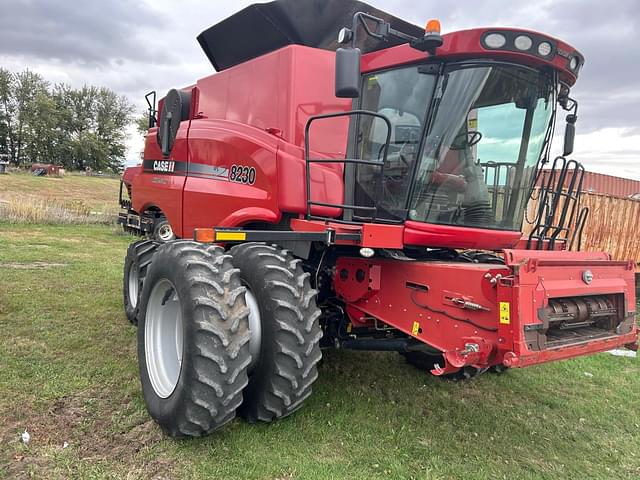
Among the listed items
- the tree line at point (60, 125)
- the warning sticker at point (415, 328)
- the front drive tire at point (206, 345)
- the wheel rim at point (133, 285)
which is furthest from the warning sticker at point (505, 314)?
the tree line at point (60, 125)

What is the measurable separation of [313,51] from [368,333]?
243cm

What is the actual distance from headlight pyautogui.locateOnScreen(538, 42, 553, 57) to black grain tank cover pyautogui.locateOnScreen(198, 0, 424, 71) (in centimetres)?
117

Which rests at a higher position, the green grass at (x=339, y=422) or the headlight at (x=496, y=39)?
the headlight at (x=496, y=39)

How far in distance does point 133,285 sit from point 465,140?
4331 millimetres

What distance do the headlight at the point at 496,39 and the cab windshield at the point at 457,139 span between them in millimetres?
144

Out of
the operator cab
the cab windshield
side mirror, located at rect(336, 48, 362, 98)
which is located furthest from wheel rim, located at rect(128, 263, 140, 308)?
side mirror, located at rect(336, 48, 362, 98)

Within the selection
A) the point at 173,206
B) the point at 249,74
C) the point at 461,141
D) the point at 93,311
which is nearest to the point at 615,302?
the point at 461,141

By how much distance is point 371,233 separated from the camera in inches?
133

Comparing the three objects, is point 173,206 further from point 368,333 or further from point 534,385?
point 534,385

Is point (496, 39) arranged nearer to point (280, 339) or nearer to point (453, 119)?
point (453, 119)

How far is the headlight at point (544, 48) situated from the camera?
3.37 metres

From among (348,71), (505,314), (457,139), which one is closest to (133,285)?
(348,71)

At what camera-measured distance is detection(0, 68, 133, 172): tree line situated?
6241 centimetres

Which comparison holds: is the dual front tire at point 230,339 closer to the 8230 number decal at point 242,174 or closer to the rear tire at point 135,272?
the 8230 number decal at point 242,174
